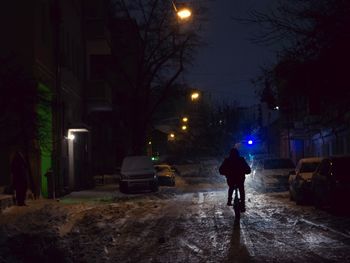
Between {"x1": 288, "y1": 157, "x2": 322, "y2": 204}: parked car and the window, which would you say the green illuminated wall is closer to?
{"x1": 288, "y1": 157, "x2": 322, "y2": 204}: parked car

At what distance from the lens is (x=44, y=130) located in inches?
919

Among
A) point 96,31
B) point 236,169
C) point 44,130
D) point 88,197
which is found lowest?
point 88,197

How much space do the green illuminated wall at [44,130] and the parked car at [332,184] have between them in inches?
360

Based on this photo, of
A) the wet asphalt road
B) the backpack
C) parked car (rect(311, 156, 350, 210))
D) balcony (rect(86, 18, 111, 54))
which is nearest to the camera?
the wet asphalt road

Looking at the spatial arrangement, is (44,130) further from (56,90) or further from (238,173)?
(238,173)

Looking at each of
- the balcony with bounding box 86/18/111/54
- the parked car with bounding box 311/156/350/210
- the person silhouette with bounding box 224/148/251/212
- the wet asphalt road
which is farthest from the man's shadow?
the balcony with bounding box 86/18/111/54

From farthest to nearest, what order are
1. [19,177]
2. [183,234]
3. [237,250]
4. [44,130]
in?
[44,130], [19,177], [183,234], [237,250]

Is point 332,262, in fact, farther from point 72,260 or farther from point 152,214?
point 152,214

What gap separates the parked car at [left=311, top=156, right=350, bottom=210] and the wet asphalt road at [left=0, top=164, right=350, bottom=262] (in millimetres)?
460

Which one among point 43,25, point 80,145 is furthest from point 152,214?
point 80,145

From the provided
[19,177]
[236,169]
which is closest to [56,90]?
[19,177]

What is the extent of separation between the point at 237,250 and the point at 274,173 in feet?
68.8

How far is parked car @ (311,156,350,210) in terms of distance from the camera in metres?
16.9

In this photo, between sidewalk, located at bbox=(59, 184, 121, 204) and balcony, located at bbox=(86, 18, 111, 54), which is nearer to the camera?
sidewalk, located at bbox=(59, 184, 121, 204)
